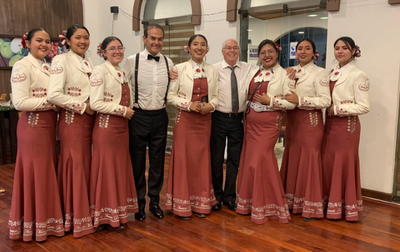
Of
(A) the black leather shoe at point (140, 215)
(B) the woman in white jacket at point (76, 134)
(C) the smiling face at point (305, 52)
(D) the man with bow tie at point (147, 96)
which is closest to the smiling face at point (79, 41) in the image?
(B) the woman in white jacket at point (76, 134)

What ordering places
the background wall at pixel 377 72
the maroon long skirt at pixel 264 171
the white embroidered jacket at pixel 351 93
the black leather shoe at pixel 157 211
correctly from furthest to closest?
1. the background wall at pixel 377 72
2. the black leather shoe at pixel 157 211
3. the maroon long skirt at pixel 264 171
4. the white embroidered jacket at pixel 351 93

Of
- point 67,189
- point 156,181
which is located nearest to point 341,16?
point 156,181

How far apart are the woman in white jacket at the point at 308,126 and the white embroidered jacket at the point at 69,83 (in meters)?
1.85

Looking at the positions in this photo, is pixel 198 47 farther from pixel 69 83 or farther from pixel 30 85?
pixel 30 85

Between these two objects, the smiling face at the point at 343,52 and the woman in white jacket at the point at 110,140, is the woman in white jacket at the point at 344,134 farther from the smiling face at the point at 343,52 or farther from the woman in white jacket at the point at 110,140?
the woman in white jacket at the point at 110,140

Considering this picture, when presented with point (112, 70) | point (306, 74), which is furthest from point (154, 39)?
point (306, 74)

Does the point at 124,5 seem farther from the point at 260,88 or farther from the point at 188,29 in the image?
the point at 260,88

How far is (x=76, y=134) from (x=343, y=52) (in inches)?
100

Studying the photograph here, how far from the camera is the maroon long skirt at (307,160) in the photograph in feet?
11.2

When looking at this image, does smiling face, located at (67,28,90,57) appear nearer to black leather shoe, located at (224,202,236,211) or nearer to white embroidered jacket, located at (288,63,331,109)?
white embroidered jacket, located at (288,63,331,109)

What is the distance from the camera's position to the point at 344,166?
3.43 m

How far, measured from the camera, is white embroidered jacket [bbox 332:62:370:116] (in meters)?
3.24

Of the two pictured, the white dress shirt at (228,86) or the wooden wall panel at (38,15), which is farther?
the wooden wall panel at (38,15)

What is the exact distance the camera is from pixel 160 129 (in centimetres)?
341
